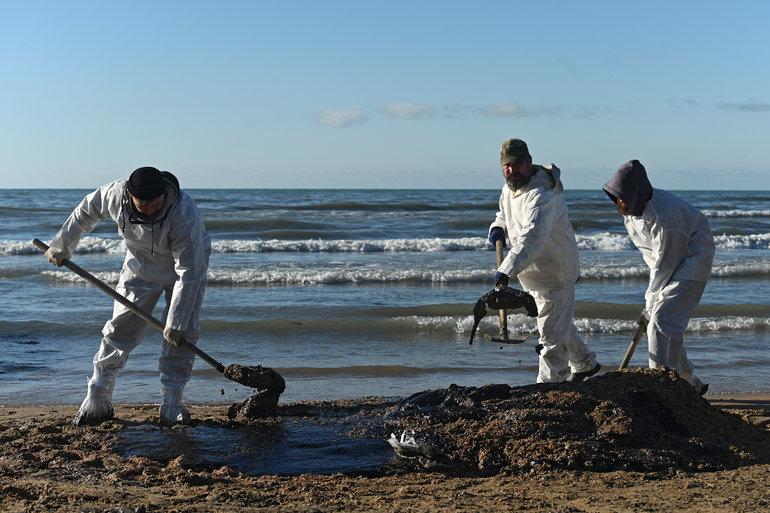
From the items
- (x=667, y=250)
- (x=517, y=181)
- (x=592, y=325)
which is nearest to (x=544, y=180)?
(x=517, y=181)

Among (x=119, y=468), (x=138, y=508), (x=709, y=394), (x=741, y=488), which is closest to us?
(x=138, y=508)

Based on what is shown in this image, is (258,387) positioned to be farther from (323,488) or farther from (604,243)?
(604,243)

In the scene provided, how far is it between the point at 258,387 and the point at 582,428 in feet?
6.95

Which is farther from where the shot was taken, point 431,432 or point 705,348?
point 705,348

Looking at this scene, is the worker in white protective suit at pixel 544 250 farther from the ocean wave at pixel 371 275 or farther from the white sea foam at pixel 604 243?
the white sea foam at pixel 604 243

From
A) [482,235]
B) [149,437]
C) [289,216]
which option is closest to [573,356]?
[149,437]

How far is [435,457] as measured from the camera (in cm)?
495

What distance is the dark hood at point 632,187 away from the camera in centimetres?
591

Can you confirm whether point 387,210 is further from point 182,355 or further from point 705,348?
point 182,355

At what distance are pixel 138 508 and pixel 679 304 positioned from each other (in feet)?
11.9

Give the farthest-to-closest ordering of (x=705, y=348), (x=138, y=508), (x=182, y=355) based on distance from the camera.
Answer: (x=705, y=348) → (x=182, y=355) → (x=138, y=508)

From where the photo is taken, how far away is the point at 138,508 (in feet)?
13.2

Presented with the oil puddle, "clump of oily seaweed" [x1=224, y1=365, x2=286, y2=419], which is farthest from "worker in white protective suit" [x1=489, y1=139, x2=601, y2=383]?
"clump of oily seaweed" [x1=224, y1=365, x2=286, y2=419]

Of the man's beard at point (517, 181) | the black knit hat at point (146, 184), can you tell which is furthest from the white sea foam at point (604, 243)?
the black knit hat at point (146, 184)
